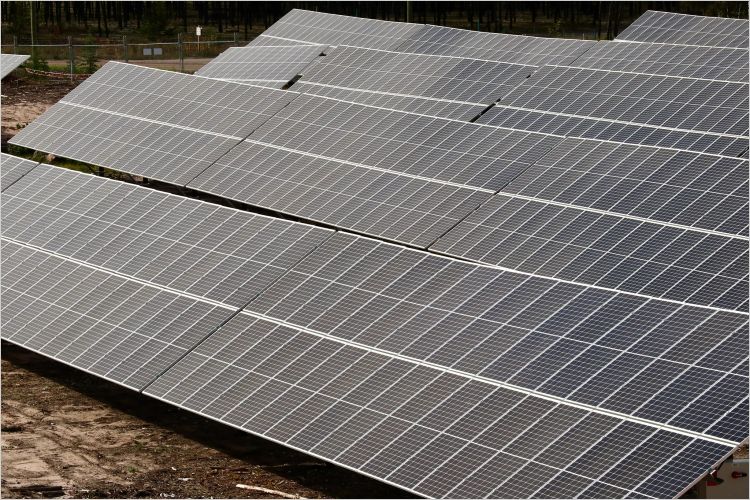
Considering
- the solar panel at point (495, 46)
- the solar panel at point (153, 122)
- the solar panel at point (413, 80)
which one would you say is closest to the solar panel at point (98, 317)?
the solar panel at point (153, 122)

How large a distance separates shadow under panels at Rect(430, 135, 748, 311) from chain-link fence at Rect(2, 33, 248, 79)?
3821 cm

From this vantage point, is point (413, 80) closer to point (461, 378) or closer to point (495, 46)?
point (495, 46)

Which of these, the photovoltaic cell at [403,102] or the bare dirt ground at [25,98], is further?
the bare dirt ground at [25,98]

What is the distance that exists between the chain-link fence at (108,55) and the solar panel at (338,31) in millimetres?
13125

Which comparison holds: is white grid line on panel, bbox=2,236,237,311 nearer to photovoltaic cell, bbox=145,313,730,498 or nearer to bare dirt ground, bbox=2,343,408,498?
photovoltaic cell, bbox=145,313,730,498

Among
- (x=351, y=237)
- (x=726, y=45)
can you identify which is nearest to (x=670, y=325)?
(x=351, y=237)

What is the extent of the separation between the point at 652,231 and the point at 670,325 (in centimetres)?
546

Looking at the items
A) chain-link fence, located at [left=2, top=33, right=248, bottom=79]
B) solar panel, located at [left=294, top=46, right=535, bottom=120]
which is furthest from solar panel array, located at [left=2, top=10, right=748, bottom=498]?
chain-link fence, located at [left=2, top=33, right=248, bottom=79]

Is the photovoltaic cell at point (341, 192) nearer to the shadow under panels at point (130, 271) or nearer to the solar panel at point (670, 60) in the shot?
the shadow under panels at point (130, 271)

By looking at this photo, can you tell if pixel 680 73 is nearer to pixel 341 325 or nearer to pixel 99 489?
pixel 341 325

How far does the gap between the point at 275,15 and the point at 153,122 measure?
215 ft

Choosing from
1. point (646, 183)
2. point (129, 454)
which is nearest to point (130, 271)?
point (129, 454)

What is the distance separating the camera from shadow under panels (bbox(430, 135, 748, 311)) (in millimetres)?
22562

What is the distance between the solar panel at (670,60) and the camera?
37.5 m
